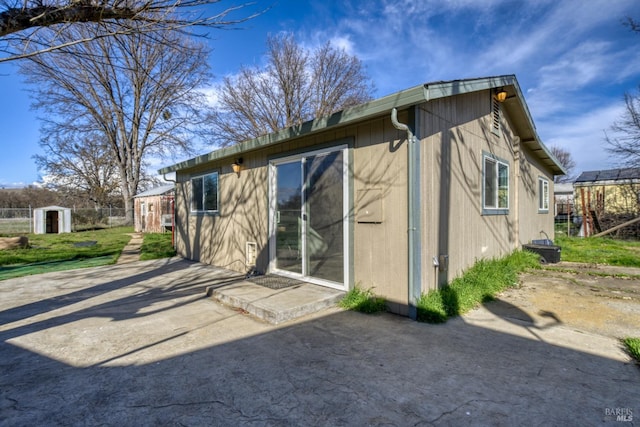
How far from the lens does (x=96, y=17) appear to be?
2826 millimetres

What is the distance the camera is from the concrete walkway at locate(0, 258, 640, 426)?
1.87 metres

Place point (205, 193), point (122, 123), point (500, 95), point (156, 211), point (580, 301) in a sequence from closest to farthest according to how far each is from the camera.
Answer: point (580, 301)
point (500, 95)
point (205, 193)
point (156, 211)
point (122, 123)

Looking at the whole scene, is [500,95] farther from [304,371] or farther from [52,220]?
[52,220]

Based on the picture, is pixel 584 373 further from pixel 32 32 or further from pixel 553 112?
pixel 553 112

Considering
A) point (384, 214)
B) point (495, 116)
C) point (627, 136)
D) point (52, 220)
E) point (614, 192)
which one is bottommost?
point (52, 220)

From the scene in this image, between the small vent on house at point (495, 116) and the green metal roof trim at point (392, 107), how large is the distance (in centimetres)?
26

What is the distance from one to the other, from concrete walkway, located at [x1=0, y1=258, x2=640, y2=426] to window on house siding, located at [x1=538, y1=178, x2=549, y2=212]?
7.19 metres

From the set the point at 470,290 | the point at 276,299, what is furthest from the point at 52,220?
the point at 470,290

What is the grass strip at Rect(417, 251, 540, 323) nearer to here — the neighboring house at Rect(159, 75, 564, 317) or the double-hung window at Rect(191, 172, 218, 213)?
the neighboring house at Rect(159, 75, 564, 317)

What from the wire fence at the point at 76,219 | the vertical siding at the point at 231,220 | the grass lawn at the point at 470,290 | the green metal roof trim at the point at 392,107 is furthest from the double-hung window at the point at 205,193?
the wire fence at the point at 76,219

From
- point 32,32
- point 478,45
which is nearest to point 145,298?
point 32,32

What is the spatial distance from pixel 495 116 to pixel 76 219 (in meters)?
24.3

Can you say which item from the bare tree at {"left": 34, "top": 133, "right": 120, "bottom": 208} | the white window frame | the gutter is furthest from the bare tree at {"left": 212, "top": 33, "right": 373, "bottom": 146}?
the gutter

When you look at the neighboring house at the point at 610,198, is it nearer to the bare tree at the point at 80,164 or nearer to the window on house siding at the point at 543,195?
the window on house siding at the point at 543,195
